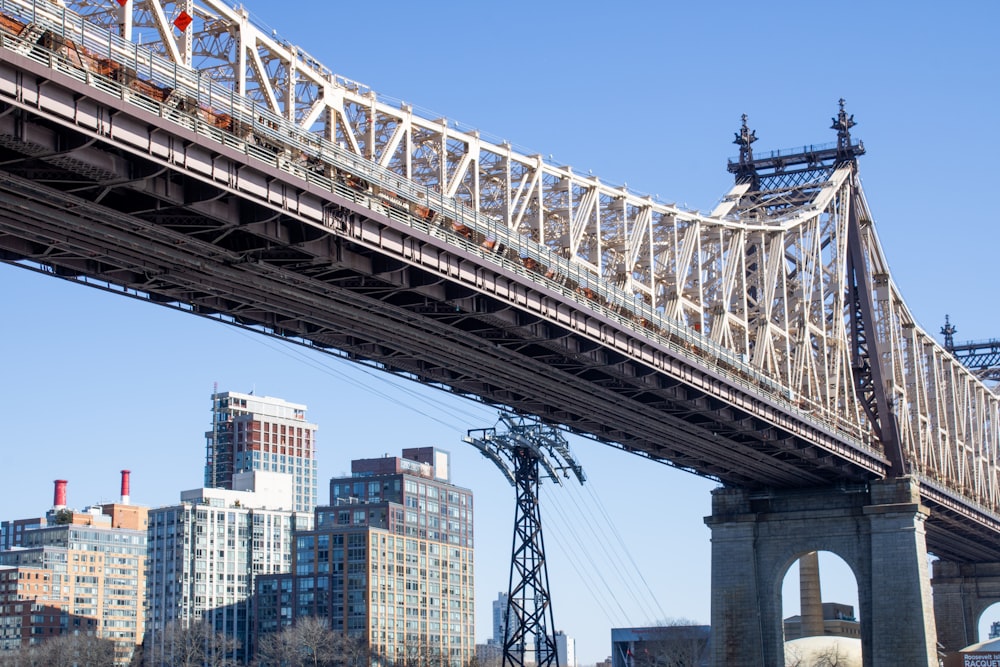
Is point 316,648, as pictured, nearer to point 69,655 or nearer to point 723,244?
point 69,655

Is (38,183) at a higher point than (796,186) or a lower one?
lower

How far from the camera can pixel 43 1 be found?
129 feet

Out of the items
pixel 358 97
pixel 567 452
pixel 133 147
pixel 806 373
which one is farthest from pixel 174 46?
pixel 567 452

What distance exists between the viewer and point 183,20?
45.3 m

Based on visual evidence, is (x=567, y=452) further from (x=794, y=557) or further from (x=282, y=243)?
(x=282, y=243)

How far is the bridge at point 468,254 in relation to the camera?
41594mm

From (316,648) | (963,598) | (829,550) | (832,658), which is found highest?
(963,598)

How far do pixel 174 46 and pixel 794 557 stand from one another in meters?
65.7

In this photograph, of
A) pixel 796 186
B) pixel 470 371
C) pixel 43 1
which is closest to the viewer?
pixel 43 1

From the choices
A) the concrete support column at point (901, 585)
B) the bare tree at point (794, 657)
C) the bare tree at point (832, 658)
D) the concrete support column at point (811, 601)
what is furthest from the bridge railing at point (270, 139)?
the concrete support column at point (811, 601)

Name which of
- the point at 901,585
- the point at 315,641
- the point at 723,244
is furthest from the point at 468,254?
the point at 315,641

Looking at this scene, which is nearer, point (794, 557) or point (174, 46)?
point (174, 46)

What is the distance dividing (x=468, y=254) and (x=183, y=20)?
1423 cm

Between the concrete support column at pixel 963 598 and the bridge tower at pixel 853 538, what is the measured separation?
64061 mm
